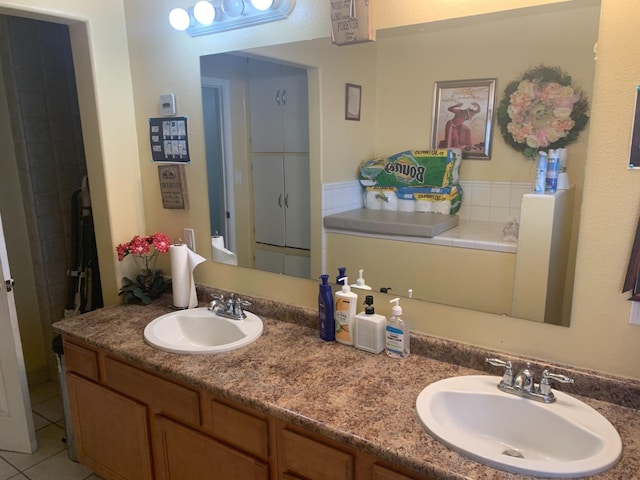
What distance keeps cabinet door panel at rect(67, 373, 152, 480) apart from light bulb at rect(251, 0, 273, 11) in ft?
Result: 5.10

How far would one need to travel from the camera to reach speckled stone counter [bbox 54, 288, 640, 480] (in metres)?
1.09

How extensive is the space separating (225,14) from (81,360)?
1.54 metres

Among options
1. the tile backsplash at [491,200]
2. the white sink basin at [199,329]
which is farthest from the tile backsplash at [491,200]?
the white sink basin at [199,329]

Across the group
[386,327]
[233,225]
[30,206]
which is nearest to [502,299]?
[386,327]

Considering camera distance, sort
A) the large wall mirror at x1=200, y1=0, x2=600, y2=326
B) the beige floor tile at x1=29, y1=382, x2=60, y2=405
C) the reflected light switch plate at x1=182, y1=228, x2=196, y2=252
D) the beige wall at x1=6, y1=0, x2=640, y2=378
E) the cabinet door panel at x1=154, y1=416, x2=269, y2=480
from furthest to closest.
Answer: the beige floor tile at x1=29, y1=382, x2=60, y2=405, the reflected light switch plate at x1=182, y1=228, x2=196, y2=252, the cabinet door panel at x1=154, y1=416, x2=269, y2=480, the large wall mirror at x1=200, y1=0, x2=600, y2=326, the beige wall at x1=6, y1=0, x2=640, y2=378

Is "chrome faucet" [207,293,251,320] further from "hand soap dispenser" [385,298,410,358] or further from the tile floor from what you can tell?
the tile floor

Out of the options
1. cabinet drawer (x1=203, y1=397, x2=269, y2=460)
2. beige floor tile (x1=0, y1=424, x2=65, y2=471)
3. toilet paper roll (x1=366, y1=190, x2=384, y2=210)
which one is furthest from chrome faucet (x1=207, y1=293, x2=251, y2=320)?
beige floor tile (x1=0, y1=424, x2=65, y2=471)

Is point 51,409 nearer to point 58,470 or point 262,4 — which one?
point 58,470

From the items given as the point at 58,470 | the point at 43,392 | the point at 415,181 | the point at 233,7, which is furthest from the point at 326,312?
the point at 43,392

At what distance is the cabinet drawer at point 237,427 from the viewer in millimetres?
1375

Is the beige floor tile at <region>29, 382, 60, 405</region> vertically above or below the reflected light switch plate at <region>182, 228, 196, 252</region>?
below

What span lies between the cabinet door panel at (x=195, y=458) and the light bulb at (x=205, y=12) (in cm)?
154

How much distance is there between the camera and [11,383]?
7.58 ft

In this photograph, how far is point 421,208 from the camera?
5.16 feet
